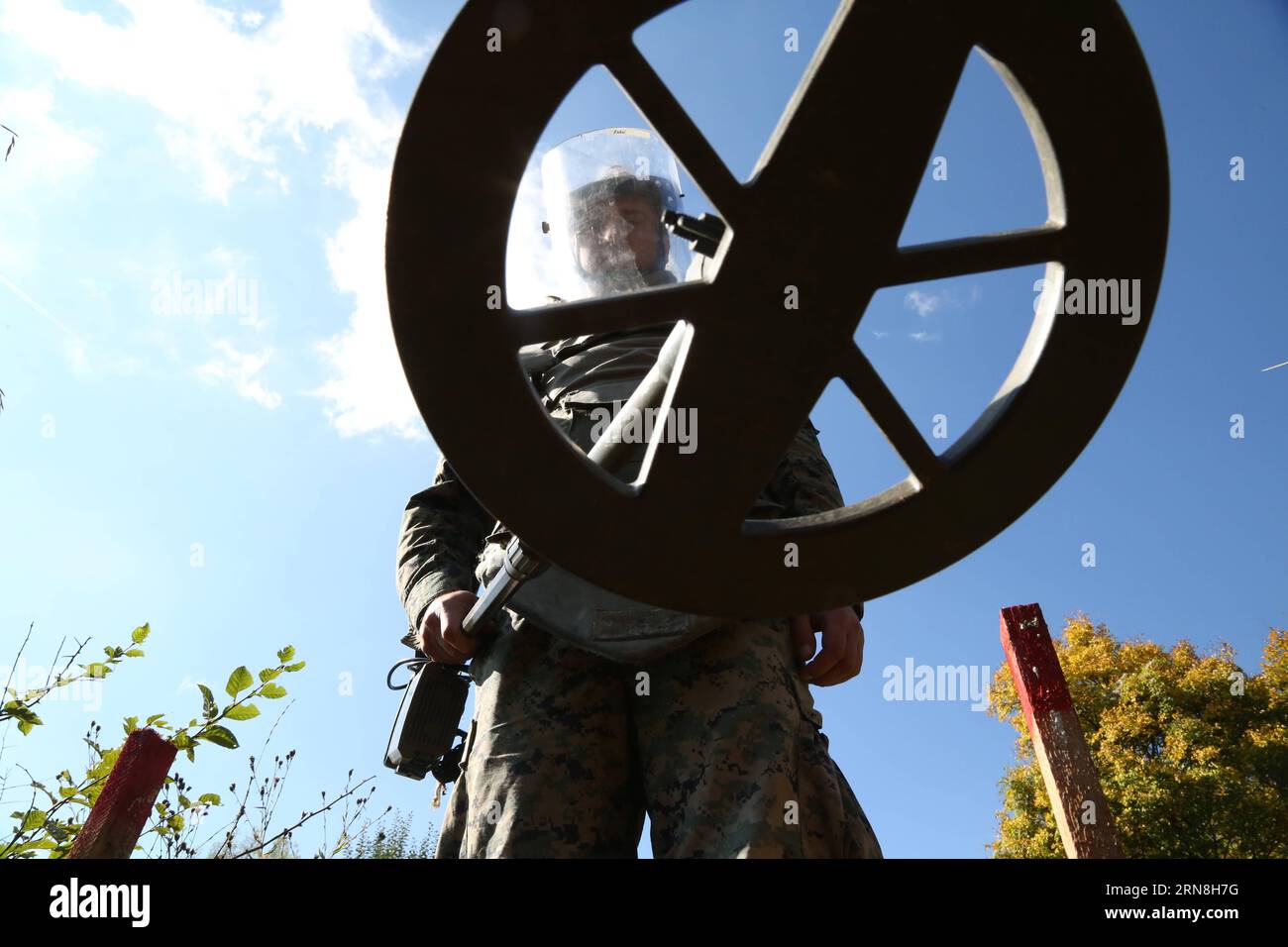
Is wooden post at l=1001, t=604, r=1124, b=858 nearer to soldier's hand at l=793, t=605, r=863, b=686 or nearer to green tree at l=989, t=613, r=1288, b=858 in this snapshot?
soldier's hand at l=793, t=605, r=863, b=686

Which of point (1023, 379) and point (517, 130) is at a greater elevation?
point (517, 130)

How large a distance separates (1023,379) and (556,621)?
100cm

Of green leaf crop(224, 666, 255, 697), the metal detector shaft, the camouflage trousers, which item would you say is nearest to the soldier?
the camouflage trousers

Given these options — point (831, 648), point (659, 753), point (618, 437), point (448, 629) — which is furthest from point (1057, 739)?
point (448, 629)

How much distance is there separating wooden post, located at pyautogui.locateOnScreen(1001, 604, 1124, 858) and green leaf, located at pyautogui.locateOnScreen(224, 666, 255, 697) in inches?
77.5

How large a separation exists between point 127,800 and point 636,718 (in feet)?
3.75

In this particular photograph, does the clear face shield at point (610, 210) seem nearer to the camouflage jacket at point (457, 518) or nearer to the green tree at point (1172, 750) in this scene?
the camouflage jacket at point (457, 518)

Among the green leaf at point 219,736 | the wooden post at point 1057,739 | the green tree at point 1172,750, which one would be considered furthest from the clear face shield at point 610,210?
the green tree at point 1172,750

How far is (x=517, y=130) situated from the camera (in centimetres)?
124

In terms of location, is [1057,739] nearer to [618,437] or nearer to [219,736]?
[618,437]

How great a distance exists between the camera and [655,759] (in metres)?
1.77

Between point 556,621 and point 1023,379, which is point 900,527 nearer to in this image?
point 1023,379

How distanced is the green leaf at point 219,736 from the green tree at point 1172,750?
1544 centimetres
